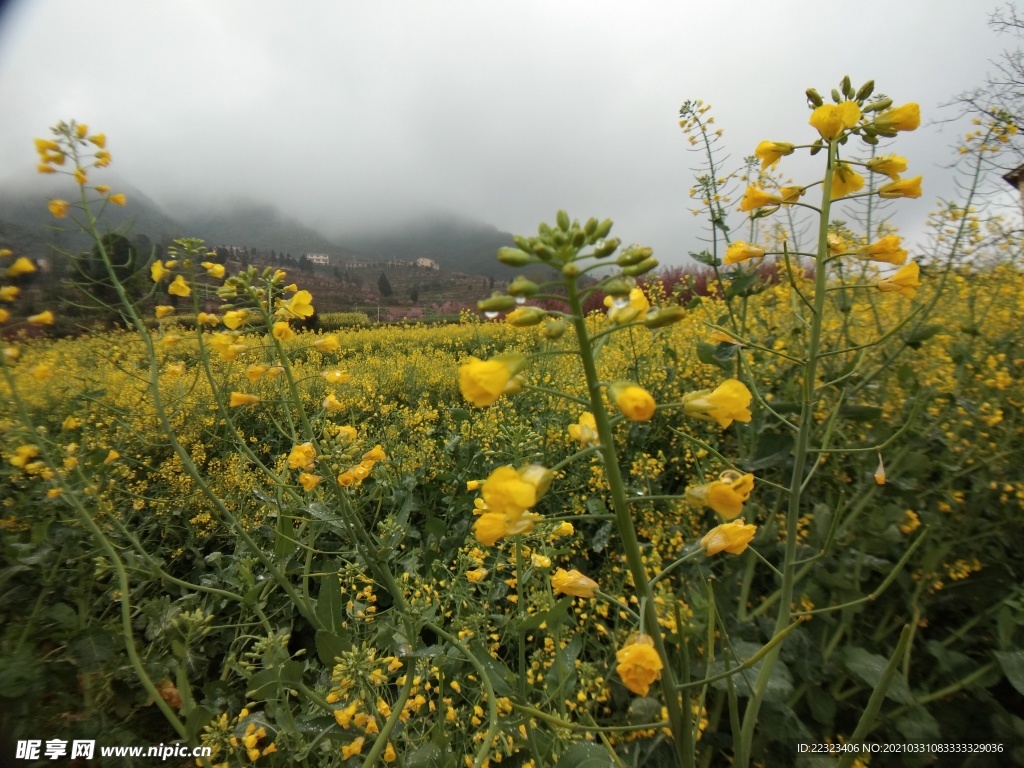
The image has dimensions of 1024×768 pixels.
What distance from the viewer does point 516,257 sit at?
80cm

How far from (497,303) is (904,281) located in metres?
1.19

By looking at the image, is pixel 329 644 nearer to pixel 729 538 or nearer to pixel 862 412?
pixel 729 538

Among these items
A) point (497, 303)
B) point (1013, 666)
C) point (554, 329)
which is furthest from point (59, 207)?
point (1013, 666)

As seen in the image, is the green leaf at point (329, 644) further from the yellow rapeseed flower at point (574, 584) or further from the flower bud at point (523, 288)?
the flower bud at point (523, 288)

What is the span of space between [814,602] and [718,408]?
3.98ft

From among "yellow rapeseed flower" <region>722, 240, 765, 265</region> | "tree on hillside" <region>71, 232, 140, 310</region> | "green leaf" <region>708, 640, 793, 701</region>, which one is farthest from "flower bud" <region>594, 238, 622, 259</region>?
"tree on hillside" <region>71, 232, 140, 310</region>

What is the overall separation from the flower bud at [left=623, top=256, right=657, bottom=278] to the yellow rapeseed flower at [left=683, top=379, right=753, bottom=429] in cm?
24

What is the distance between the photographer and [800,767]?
133 cm

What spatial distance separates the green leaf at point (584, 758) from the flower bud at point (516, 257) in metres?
1.01

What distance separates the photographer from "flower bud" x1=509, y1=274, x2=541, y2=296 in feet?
2.50

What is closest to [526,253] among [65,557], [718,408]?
[718,408]

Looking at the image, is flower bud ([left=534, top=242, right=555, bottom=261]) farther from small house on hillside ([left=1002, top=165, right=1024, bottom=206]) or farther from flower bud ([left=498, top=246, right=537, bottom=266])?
small house on hillside ([left=1002, top=165, right=1024, bottom=206])

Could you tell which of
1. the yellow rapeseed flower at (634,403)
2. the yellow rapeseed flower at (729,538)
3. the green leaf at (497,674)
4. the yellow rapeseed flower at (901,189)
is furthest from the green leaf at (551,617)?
the yellow rapeseed flower at (901,189)

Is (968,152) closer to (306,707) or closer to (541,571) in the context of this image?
(541,571)
